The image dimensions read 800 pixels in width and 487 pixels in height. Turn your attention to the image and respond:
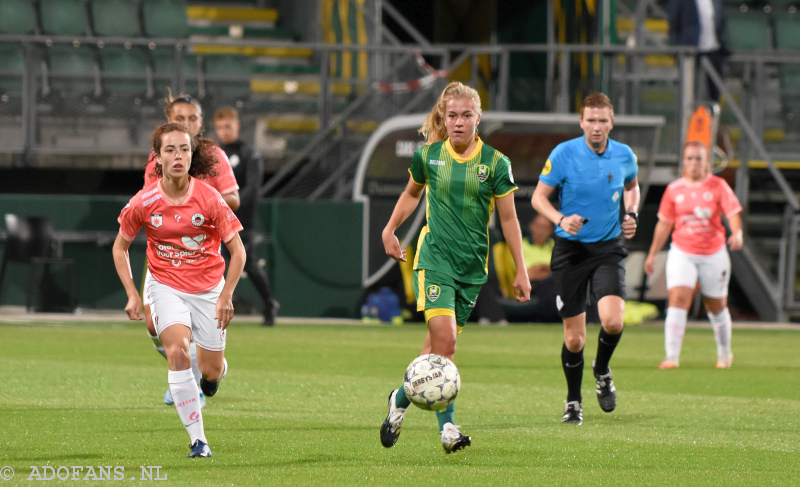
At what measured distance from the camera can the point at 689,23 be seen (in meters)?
18.0

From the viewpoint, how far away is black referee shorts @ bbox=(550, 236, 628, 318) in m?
8.09

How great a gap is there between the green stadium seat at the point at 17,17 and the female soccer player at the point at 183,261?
570 inches

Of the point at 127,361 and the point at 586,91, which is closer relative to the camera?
the point at 127,361

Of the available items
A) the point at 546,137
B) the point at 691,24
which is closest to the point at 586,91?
the point at 546,137

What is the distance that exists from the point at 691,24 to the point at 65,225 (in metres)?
9.70

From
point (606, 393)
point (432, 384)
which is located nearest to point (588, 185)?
point (606, 393)

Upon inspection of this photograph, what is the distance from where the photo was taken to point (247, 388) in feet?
31.4

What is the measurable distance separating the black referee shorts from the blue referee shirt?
6 centimetres

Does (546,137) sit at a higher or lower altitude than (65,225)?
higher

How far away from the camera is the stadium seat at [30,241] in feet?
54.5

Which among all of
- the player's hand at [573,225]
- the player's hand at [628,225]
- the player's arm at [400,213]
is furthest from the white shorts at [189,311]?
the player's hand at [628,225]

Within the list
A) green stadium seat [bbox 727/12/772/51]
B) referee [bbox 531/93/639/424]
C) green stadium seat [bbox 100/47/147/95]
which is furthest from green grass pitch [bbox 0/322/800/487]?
green stadium seat [bbox 727/12/772/51]

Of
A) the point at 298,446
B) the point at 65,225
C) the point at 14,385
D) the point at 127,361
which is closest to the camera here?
the point at 298,446

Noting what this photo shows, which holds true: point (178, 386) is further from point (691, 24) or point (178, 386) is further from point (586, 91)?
point (691, 24)
